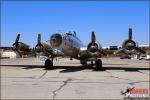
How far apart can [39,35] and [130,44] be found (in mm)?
9176

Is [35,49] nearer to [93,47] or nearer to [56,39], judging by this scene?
[56,39]

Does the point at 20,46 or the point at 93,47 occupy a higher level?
the point at 20,46

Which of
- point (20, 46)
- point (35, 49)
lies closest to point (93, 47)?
point (35, 49)

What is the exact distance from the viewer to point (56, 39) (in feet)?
90.8

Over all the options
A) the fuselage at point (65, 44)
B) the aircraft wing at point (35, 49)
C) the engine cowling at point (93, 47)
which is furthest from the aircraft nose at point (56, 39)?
the engine cowling at point (93, 47)

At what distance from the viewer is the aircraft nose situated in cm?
2766

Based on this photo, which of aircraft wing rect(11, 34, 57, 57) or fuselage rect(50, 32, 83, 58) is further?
aircraft wing rect(11, 34, 57, 57)

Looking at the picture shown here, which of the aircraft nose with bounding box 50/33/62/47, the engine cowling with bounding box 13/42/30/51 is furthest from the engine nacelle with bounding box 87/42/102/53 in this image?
the engine cowling with bounding box 13/42/30/51

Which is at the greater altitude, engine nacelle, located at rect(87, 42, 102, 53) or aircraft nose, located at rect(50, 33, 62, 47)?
aircraft nose, located at rect(50, 33, 62, 47)

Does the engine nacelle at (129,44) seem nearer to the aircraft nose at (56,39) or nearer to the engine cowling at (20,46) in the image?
the aircraft nose at (56,39)

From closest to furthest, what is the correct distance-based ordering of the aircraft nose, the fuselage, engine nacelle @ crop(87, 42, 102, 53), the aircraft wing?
the aircraft nose
the fuselage
engine nacelle @ crop(87, 42, 102, 53)
the aircraft wing

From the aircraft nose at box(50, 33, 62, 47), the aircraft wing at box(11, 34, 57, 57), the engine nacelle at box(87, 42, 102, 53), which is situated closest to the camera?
the aircraft nose at box(50, 33, 62, 47)

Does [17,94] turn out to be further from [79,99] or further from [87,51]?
[87,51]

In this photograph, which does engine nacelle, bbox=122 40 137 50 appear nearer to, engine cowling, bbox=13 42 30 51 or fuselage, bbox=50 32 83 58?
fuselage, bbox=50 32 83 58
